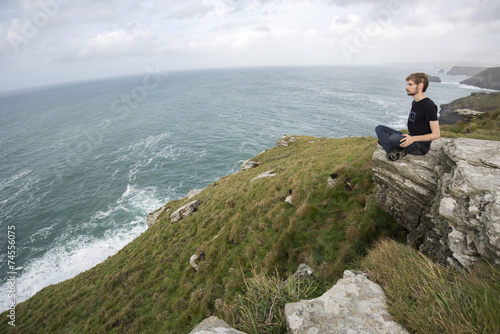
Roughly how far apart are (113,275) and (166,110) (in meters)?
99.2

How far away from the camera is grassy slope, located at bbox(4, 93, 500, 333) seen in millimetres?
4219

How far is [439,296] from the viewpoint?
380 cm

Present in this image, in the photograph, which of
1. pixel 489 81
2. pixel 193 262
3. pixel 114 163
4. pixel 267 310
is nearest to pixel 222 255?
pixel 193 262

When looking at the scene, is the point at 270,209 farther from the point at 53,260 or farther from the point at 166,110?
the point at 166,110

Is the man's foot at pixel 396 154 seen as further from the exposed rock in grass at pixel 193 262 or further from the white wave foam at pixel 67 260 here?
the white wave foam at pixel 67 260

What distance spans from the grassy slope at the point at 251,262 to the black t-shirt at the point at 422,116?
3546mm

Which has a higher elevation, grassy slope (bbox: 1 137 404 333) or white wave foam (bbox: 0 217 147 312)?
grassy slope (bbox: 1 137 404 333)

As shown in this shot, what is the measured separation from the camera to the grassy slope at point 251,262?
422 centimetres

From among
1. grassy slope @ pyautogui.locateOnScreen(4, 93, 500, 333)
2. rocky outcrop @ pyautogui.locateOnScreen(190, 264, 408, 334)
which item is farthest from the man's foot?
rocky outcrop @ pyautogui.locateOnScreen(190, 264, 408, 334)

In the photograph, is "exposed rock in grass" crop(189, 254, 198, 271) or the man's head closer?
the man's head

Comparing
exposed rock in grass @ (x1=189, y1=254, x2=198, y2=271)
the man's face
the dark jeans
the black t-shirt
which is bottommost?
exposed rock in grass @ (x1=189, y1=254, x2=198, y2=271)

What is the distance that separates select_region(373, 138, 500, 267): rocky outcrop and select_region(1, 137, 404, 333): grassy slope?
131 centimetres

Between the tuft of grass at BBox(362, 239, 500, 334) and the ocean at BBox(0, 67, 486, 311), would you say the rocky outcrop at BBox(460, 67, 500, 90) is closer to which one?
the ocean at BBox(0, 67, 486, 311)

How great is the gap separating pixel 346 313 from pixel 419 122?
18.4 ft
